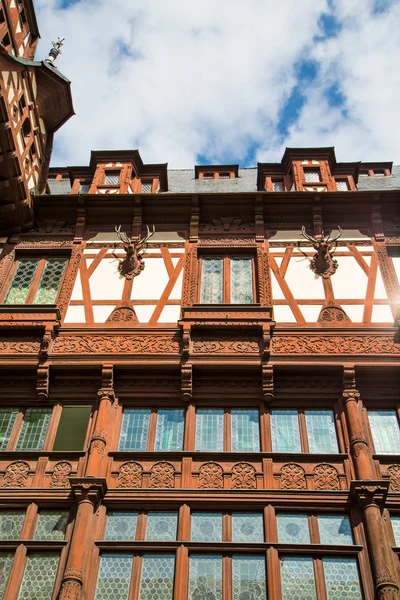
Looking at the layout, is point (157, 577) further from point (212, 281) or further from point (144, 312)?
point (212, 281)

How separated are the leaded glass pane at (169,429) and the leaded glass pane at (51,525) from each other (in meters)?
2.06

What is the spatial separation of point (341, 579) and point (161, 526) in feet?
9.69

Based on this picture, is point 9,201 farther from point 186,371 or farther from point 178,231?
point 186,371

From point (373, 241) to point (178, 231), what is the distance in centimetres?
460

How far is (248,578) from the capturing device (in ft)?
35.0

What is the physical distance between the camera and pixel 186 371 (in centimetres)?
1332

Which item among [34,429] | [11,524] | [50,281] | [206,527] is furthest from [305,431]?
[50,281]

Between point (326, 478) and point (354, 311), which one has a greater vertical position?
point (354, 311)

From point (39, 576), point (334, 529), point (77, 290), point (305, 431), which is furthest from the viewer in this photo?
point (77, 290)

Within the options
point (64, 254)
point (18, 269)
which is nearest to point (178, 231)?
point (64, 254)

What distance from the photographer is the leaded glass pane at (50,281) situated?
50.8 feet

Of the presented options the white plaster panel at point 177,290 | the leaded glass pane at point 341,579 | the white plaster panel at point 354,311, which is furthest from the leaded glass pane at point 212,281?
the leaded glass pane at point 341,579

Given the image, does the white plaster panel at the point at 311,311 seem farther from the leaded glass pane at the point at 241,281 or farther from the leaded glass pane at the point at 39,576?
the leaded glass pane at the point at 39,576

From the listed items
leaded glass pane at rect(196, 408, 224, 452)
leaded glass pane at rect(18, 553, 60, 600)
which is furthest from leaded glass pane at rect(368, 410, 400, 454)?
leaded glass pane at rect(18, 553, 60, 600)
